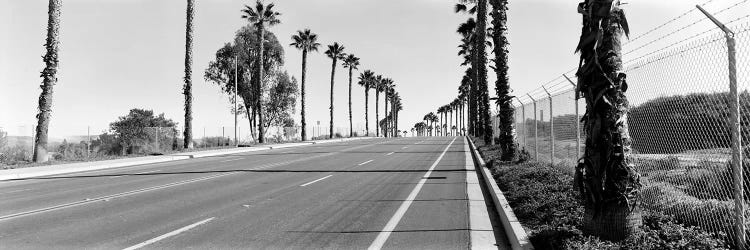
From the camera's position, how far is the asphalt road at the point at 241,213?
6.57 meters

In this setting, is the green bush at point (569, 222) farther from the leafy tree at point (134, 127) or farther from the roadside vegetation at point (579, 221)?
the leafy tree at point (134, 127)

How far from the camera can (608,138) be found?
213 inches

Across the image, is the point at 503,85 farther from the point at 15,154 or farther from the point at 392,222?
the point at 15,154

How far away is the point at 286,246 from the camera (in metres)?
6.25

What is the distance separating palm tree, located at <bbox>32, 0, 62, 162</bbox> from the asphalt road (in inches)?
372

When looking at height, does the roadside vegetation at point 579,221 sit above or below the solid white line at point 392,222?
above

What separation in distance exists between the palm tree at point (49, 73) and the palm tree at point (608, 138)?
24.1 meters

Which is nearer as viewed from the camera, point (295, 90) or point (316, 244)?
point (316, 244)

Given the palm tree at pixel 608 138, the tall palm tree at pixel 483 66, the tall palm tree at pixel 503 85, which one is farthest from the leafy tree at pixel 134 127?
the palm tree at pixel 608 138

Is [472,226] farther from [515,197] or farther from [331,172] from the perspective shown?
[331,172]

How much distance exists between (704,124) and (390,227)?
4095 millimetres

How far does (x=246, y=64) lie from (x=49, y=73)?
35.1 metres

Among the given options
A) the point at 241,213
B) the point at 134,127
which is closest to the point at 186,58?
the point at 134,127

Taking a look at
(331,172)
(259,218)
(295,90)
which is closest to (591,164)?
(259,218)
